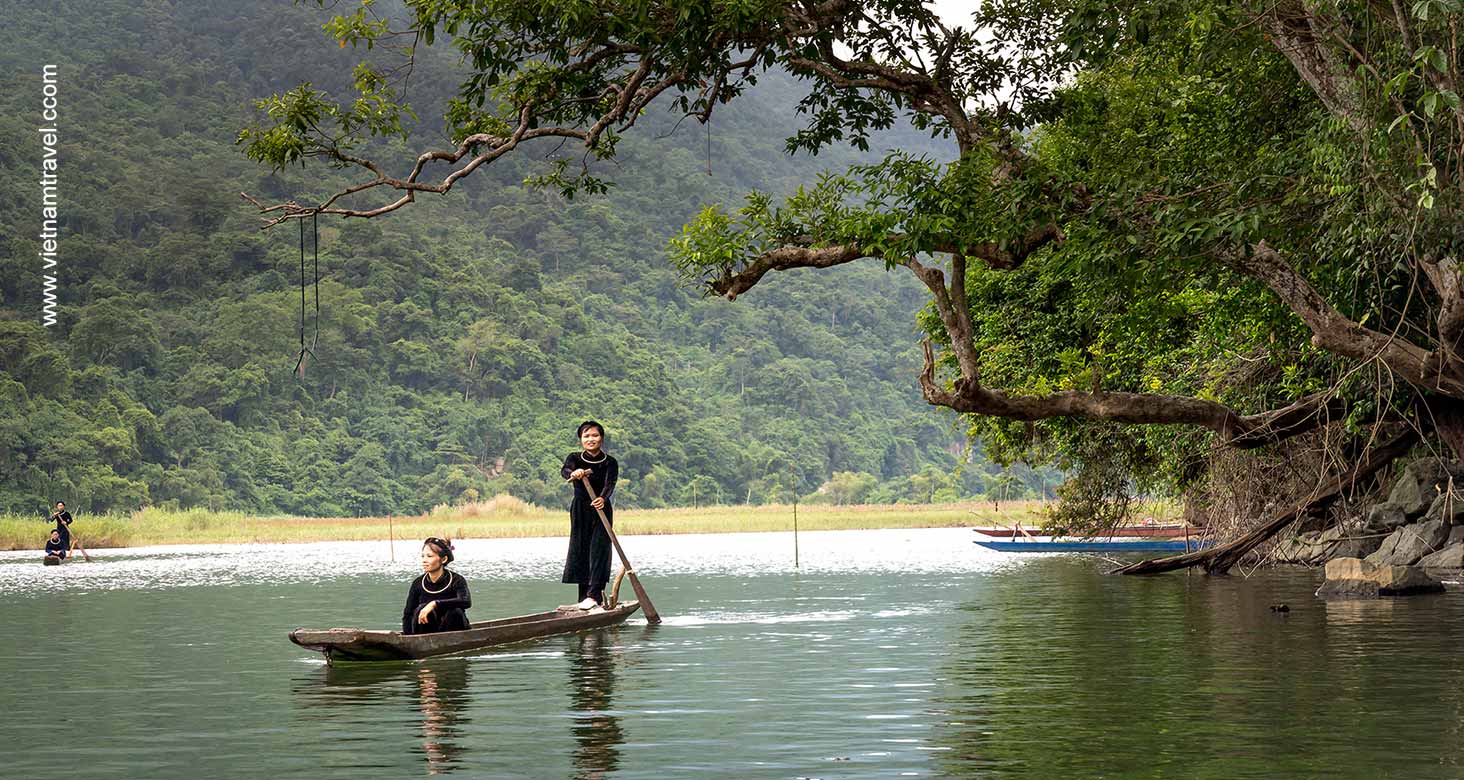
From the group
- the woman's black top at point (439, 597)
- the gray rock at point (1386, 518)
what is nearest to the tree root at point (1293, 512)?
the gray rock at point (1386, 518)

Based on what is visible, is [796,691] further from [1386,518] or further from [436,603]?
[1386,518]

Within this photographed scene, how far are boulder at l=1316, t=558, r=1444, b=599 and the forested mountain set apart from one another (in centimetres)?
5195

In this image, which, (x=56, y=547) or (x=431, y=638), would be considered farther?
(x=56, y=547)

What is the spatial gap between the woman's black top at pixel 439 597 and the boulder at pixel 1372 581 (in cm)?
1115

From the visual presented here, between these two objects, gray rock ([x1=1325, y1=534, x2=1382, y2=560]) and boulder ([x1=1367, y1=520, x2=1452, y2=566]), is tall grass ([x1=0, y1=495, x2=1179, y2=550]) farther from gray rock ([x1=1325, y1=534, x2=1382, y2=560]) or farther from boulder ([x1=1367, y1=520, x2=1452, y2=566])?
boulder ([x1=1367, y1=520, x2=1452, y2=566])

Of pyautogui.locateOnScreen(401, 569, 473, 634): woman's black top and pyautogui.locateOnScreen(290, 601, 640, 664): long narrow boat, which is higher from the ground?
pyautogui.locateOnScreen(401, 569, 473, 634): woman's black top

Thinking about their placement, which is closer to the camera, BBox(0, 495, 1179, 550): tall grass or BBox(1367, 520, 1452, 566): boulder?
BBox(1367, 520, 1452, 566): boulder

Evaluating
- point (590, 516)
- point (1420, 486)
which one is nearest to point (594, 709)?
point (590, 516)

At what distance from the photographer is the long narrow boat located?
14586 millimetres

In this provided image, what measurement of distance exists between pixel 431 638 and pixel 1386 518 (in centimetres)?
1538

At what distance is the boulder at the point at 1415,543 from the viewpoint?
23.7 meters

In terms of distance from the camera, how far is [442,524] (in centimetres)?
6912

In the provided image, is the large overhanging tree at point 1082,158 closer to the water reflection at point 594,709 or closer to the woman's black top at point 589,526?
the woman's black top at point 589,526

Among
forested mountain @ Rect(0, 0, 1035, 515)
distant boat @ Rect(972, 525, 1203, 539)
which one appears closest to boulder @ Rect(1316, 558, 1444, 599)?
distant boat @ Rect(972, 525, 1203, 539)
